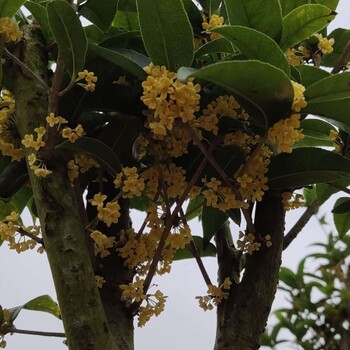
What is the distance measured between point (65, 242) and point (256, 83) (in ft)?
0.79

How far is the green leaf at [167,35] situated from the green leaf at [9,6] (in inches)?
6.1

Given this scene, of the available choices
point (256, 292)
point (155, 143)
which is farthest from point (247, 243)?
point (155, 143)

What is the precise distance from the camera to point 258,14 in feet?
2.22

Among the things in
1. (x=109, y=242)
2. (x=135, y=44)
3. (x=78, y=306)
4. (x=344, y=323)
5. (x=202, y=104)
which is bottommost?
(x=344, y=323)

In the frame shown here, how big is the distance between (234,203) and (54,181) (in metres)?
0.19

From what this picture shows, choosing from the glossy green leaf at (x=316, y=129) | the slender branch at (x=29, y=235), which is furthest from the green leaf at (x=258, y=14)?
the slender branch at (x=29, y=235)

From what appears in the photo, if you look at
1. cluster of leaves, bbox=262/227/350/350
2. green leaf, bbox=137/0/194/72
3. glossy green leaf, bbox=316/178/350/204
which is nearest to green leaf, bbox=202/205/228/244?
glossy green leaf, bbox=316/178/350/204

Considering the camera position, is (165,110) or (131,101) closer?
(165,110)

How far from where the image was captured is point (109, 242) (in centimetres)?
70

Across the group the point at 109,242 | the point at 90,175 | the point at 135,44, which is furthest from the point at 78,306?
the point at 135,44

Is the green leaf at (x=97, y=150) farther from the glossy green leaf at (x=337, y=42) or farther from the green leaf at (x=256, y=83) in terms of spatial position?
the glossy green leaf at (x=337, y=42)

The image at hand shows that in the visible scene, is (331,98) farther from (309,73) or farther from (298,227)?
(298,227)

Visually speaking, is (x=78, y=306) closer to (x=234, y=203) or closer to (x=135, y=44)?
(x=234, y=203)

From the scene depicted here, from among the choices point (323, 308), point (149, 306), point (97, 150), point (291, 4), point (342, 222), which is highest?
point (291, 4)
